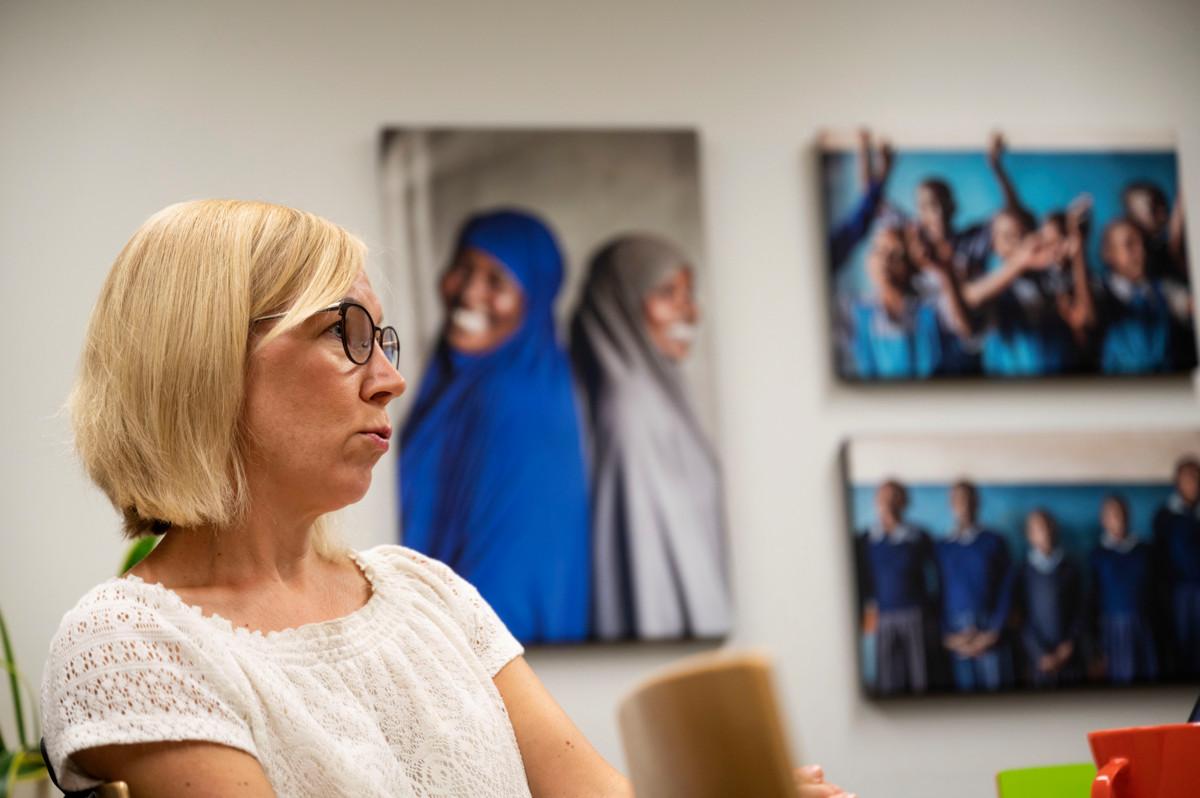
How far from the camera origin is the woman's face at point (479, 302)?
2889mm

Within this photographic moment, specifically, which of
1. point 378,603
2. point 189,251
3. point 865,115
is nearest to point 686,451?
point 865,115

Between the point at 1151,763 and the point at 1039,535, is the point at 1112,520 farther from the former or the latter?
the point at 1151,763

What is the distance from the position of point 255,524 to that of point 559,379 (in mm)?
1504

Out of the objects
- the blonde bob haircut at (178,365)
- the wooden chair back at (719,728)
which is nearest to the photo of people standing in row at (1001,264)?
the blonde bob haircut at (178,365)

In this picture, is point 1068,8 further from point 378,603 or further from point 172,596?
point 172,596

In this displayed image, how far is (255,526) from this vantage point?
1.45m

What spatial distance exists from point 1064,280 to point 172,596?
8.02ft

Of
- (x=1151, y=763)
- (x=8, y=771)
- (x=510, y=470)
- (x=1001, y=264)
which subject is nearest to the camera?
(x=1151, y=763)

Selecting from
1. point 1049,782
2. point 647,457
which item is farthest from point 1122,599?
point 1049,782

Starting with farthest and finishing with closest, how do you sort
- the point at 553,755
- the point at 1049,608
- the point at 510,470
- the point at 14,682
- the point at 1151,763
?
the point at 1049,608, the point at 510,470, the point at 14,682, the point at 553,755, the point at 1151,763

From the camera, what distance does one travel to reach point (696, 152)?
9.91 ft

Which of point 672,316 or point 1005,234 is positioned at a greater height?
point 1005,234

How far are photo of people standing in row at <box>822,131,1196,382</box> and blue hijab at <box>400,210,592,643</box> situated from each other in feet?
2.31

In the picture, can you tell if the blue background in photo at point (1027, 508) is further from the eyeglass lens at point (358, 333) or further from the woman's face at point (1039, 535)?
the eyeglass lens at point (358, 333)
